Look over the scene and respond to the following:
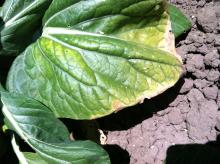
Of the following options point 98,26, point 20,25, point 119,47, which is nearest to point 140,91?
point 119,47

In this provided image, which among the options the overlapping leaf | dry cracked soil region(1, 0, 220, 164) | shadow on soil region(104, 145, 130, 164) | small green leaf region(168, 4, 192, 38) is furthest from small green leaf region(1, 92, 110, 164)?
small green leaf region(168, 4, 192, 38)

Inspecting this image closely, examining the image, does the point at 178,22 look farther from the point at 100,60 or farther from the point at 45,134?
the point at 45,134

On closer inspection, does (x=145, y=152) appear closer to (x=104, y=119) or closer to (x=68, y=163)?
(x=104, y=119)

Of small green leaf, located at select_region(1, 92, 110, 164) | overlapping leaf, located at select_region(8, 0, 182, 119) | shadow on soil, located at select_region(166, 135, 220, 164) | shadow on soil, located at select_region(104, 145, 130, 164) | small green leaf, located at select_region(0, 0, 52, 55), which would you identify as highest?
small green leaf, located at select_region(0, 0, 52, 55)

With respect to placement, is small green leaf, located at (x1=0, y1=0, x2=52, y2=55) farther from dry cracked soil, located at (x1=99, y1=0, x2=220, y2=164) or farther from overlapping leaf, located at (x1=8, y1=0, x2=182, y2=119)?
dry cracked soil, located at (x1=99, y1=0, x2=220, y2=164)

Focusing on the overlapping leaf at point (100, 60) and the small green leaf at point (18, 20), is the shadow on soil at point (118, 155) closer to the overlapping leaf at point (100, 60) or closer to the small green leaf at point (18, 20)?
the overlapping leaf at point (100, 60)

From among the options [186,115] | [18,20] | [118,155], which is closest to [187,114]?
[186,115]

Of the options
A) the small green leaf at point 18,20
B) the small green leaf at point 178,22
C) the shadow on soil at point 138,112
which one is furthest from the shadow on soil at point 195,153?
the small green leaf at point 18,20
